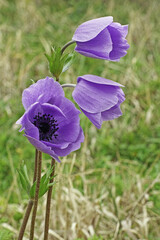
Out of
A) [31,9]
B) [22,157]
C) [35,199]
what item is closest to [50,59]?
[35,199]

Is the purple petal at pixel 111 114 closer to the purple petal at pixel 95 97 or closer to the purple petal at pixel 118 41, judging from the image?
the purple petal at pixel 95 97

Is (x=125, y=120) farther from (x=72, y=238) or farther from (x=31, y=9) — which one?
(x=31, y=9)

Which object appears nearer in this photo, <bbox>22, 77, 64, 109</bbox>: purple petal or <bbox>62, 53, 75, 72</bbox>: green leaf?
<bbox>22, 77, 64, 109</bbox>: purple petal

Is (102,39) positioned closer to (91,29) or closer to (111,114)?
(91,29)

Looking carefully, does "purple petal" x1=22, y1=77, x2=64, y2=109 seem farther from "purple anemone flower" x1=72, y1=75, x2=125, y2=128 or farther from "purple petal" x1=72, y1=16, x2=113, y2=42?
"purple petal" x1=72, y1=16, x2=113, y2=42

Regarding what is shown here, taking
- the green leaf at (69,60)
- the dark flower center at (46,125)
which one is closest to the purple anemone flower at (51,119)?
the dark flower center at (46,125)

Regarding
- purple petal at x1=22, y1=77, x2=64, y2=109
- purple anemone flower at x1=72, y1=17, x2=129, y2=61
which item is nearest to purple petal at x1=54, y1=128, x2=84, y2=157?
purple petal at x1=22, y1=77, x2=64, y2=109
